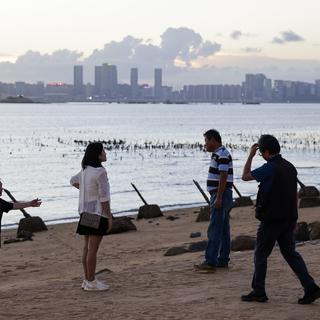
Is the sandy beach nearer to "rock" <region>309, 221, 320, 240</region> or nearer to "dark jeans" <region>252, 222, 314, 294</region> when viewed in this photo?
"dark jeans" <region>252, 222, 314, 294</region>

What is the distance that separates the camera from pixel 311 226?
13.7 metres

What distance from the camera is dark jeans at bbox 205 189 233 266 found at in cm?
974

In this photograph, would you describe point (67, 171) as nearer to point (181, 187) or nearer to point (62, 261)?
point (181, 187)

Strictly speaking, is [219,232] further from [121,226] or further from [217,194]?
[121,226]

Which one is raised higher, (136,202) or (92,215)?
(92,215)

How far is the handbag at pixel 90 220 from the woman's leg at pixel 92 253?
18 cm

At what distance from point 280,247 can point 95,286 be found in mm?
2567

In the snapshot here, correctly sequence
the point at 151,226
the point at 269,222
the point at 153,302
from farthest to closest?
1. the point at 151,226
2. the point at 153,302
3. the point at 269,222

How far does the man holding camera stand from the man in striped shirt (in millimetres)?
1536

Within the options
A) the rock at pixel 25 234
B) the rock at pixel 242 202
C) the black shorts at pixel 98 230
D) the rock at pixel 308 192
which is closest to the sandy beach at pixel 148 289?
the black shorts at pixel 98 230

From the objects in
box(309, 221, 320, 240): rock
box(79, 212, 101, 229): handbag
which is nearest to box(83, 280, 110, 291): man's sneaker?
box(79, 212, 101, 229): handbag

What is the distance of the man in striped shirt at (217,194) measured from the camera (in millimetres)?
9570

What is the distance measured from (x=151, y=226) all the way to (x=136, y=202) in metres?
10.2

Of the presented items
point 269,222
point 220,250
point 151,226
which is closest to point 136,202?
point 151,226
